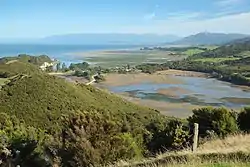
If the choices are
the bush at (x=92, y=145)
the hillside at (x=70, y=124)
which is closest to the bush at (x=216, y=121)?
the hillside at (x=70, y=124)

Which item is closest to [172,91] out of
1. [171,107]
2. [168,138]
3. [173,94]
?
[173,94]

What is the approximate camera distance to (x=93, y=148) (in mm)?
14453

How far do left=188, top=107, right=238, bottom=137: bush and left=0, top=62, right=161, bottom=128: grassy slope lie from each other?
534 inches

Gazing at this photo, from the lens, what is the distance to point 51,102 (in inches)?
1662

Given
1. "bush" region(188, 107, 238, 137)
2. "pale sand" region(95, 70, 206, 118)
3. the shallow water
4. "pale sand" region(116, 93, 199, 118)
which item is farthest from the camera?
the shallow water

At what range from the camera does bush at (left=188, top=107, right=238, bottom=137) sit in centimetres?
2156

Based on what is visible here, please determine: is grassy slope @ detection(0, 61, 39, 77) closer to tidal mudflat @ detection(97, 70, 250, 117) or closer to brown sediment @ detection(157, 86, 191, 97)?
tidal mudflat @ detection(97, 70, 250, 117)

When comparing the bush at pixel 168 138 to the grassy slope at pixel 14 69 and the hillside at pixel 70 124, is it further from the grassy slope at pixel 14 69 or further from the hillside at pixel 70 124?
the grassy slope at pixel 14 69

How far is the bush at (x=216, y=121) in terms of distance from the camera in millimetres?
21562

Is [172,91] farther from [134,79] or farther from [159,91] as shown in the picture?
[134,79]

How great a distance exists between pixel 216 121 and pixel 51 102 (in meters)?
23.4

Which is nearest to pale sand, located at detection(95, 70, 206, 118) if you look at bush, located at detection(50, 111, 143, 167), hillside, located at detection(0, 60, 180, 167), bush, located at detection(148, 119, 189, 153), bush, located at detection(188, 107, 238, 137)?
hillside, located at detection(0, 60, 180, 167)

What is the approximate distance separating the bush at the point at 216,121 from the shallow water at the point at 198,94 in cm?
2804

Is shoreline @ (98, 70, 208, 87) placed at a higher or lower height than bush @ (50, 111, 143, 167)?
lower
